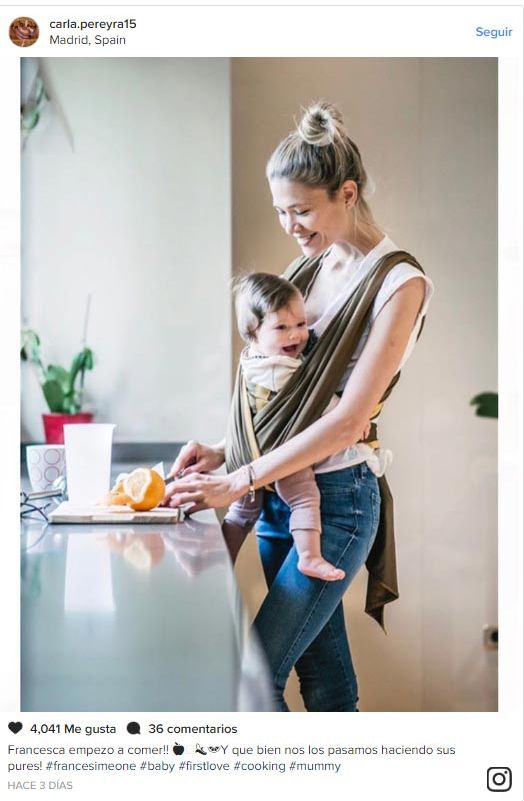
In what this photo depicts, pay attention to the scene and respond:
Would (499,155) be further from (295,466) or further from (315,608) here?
(315,608)

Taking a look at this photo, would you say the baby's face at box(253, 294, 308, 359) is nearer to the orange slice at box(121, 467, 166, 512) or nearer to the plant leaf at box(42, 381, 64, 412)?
the orange slice at box(121, 467, 166, 512)

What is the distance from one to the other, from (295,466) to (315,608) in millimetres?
153

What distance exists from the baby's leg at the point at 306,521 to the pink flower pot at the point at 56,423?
→ 0.32 metres

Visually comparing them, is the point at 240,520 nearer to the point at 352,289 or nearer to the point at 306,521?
the point at 306,521

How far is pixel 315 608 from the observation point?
3.06 feet

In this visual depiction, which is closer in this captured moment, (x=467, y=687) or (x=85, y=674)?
(x=85, y=674)

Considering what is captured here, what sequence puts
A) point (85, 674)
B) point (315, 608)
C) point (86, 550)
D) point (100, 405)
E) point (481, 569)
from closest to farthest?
point (85, 674) → point (86, 550) → point (315, 608) → point (481, 569) → point (100, 405)

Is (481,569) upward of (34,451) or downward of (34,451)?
downward

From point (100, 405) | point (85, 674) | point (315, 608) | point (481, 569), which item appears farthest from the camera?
point (100, 405)

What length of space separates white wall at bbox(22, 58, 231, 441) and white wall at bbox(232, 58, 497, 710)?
97 mm
